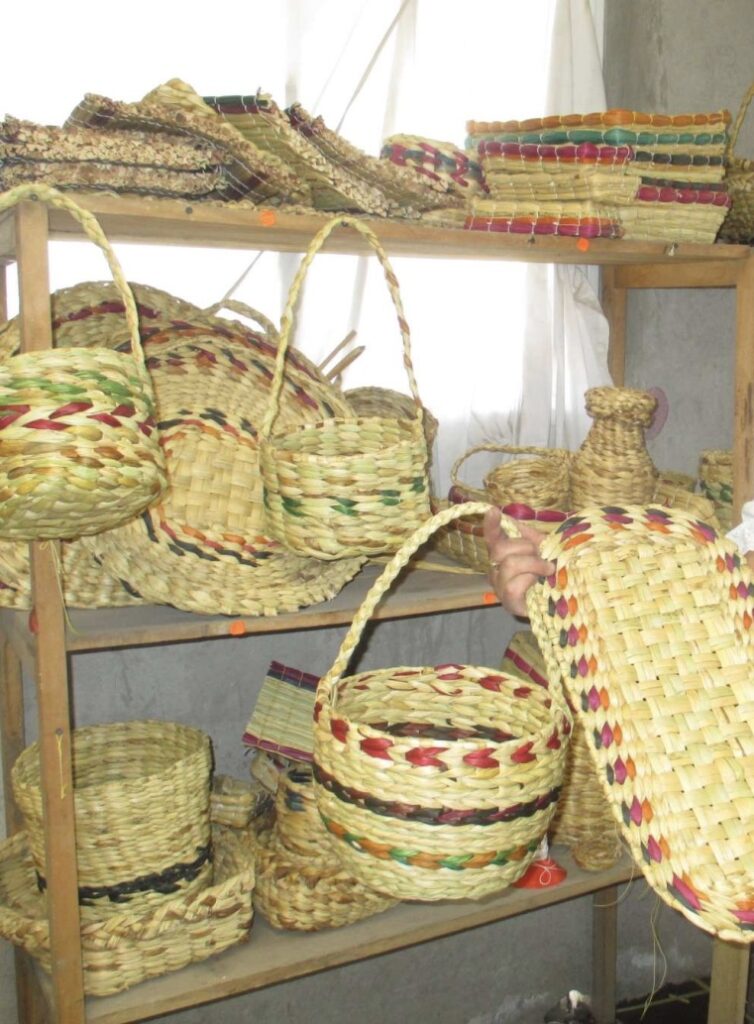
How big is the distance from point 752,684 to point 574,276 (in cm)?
120

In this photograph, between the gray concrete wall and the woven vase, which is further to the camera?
the gray concrete wall

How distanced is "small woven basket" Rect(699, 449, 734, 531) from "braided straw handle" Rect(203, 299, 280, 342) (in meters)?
0.90

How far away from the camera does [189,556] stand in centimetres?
141

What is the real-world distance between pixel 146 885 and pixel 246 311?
895mm

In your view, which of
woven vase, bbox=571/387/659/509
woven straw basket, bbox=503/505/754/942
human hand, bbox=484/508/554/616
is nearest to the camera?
woven straw basket, bbox=503/505/754/942

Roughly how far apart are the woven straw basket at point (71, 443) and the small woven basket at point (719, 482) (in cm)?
121

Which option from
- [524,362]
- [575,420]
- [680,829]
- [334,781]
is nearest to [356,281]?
[524,362]

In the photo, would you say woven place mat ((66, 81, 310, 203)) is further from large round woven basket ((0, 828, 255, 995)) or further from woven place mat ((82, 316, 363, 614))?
large round woven basket ((0, 828, 255, 995))

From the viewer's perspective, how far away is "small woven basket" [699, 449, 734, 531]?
1965mm

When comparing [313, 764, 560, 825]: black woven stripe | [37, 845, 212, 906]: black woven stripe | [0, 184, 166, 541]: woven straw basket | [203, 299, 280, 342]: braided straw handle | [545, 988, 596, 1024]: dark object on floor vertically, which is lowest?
[545, 988, 596, 1024]: dark object on floor

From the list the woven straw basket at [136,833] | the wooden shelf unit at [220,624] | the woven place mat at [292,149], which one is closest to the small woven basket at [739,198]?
the wooden shelf unit at [220,624]

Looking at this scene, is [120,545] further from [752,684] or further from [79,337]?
[752,684]

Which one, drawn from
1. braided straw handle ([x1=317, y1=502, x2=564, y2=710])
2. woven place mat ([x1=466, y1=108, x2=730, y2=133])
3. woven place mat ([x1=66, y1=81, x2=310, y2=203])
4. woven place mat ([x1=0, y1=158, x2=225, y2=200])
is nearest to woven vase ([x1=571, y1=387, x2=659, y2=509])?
woven place mat ([x1=466, y1=108, x2=730, y2=133])

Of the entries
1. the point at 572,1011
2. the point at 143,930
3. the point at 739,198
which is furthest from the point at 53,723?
the point at 572,1011
